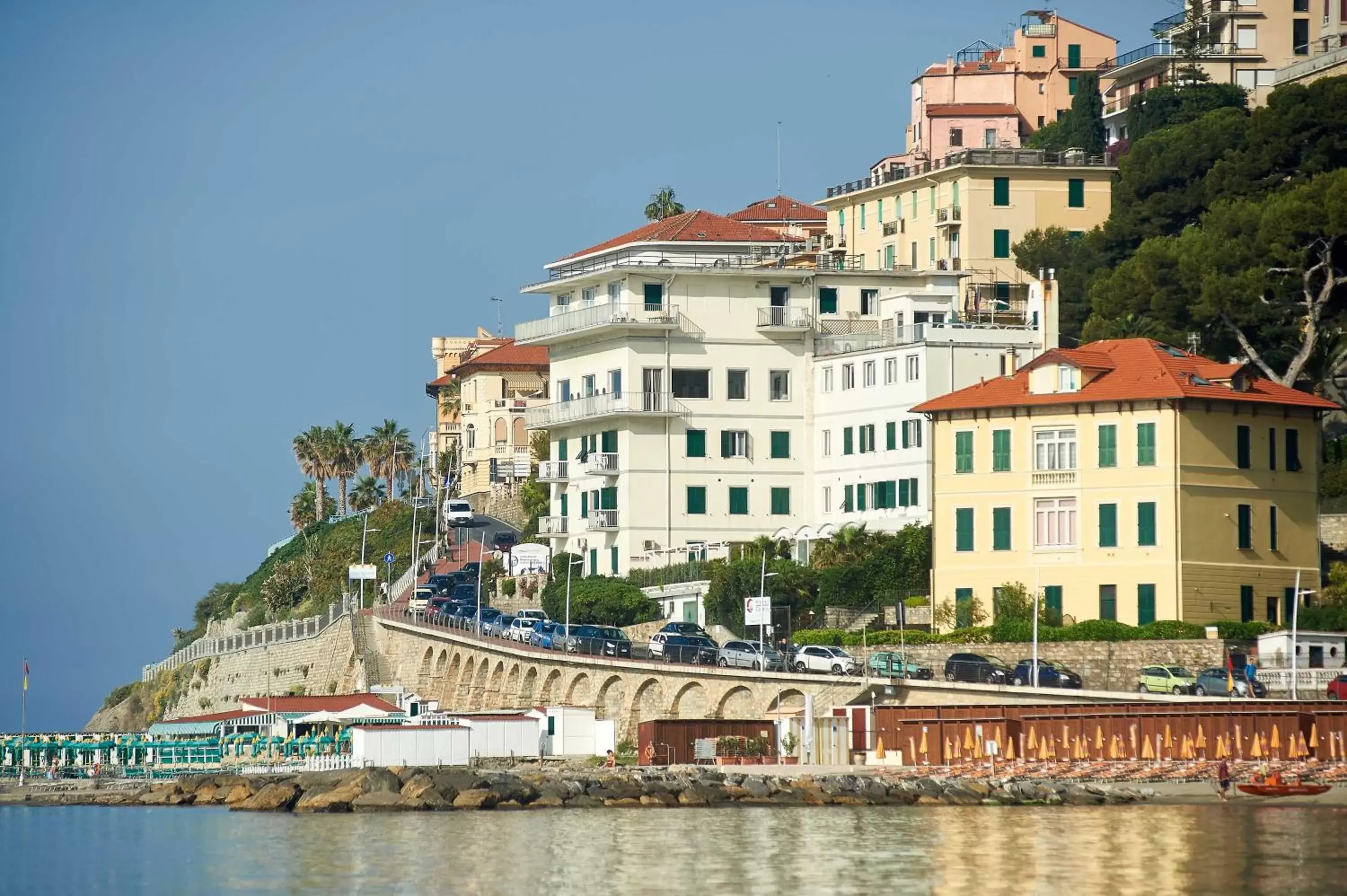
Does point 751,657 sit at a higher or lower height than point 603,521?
lower

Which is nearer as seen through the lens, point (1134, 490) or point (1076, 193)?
point (1134, 490)

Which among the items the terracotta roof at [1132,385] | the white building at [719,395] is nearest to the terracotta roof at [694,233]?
the white building at [719,395]

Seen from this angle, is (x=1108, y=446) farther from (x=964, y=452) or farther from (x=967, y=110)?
(x=967, y=110)

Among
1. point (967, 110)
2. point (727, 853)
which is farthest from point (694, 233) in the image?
point (727, 853)

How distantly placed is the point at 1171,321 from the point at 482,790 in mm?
33016

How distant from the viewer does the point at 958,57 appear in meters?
133

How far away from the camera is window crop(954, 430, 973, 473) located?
260 feet

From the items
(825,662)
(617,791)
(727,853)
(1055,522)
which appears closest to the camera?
(727,853)

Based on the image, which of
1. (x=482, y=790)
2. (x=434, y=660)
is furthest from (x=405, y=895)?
(x=434, y=660)

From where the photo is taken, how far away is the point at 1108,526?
76.1 m

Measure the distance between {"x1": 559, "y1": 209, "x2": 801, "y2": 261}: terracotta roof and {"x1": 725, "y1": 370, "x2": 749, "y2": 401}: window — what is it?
24.6 ft

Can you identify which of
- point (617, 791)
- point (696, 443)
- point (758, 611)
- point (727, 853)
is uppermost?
point (696, 443)

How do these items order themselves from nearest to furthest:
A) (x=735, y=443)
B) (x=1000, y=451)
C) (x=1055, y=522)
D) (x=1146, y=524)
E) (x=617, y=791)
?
(x=617, y=791), (x=1146, y=524), (x=1055, y=522), (x=1000, y=451), (x=735, y=443)

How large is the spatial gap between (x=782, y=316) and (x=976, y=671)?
3043 centimetres
